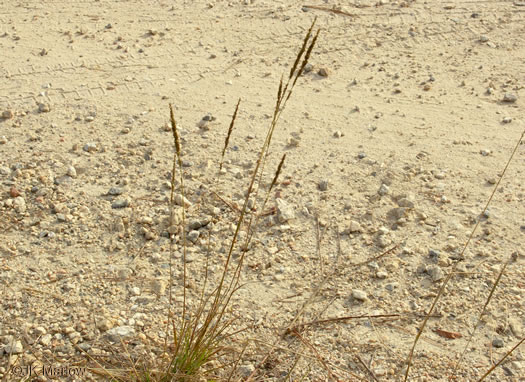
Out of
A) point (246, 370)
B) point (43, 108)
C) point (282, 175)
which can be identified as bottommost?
point (246, 370)

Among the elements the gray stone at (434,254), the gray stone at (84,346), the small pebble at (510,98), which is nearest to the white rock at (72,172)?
the gray stone at (84,346)

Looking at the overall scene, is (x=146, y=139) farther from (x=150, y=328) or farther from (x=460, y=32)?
(x=460, y=32)

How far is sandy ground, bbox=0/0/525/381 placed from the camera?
2.64 metres

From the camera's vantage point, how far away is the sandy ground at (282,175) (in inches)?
104

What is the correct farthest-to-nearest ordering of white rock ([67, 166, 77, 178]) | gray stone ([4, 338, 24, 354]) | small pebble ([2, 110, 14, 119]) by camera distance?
small pebble ([2, 110, 14, 119]) → white rock ([67, 166, 77, 178]) → gray stone ([4, 338, 24, 354])

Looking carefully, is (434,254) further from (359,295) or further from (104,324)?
(104,324)

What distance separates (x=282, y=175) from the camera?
3662 millimetres

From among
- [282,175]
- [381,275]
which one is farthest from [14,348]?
[282,175]

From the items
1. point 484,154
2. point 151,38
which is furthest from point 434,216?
point 151,38

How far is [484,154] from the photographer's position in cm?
391

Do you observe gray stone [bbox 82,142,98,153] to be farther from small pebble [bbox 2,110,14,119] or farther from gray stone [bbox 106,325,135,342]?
gray stone [bbox 106,325,135,342]

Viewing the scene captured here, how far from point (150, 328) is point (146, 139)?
1.60 meters

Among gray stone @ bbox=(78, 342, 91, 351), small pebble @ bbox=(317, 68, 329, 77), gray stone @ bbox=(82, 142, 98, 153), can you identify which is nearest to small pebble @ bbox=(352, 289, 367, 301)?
gray stone @ bbox=(78, 342, 91, 351)

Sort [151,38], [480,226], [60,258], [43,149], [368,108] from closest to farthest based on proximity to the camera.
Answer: [60,258]
[480,226]
[43,149]
[368,108]
[151,38]
